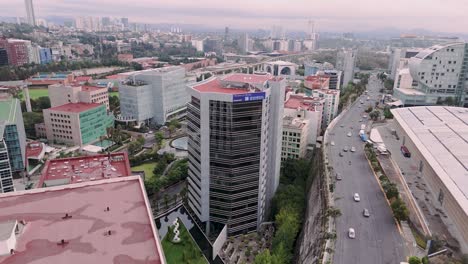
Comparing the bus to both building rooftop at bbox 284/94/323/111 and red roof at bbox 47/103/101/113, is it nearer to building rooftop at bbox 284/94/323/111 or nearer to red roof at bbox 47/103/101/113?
building rooftop at bbox 284/94/323/111

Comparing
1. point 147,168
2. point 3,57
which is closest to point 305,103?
point 147,168

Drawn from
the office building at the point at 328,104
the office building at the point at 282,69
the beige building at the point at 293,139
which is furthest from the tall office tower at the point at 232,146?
the office building at the point at 282,69

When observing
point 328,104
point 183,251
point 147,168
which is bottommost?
point 147,168

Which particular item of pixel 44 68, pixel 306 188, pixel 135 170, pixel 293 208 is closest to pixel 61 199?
pixel 293 208

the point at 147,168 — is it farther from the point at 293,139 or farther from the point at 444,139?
the point at 444,139

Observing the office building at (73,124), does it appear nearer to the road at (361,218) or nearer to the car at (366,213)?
the road at (361,218)

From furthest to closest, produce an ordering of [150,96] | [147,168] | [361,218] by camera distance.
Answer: [150,96] → [147,168] → [361,218]
